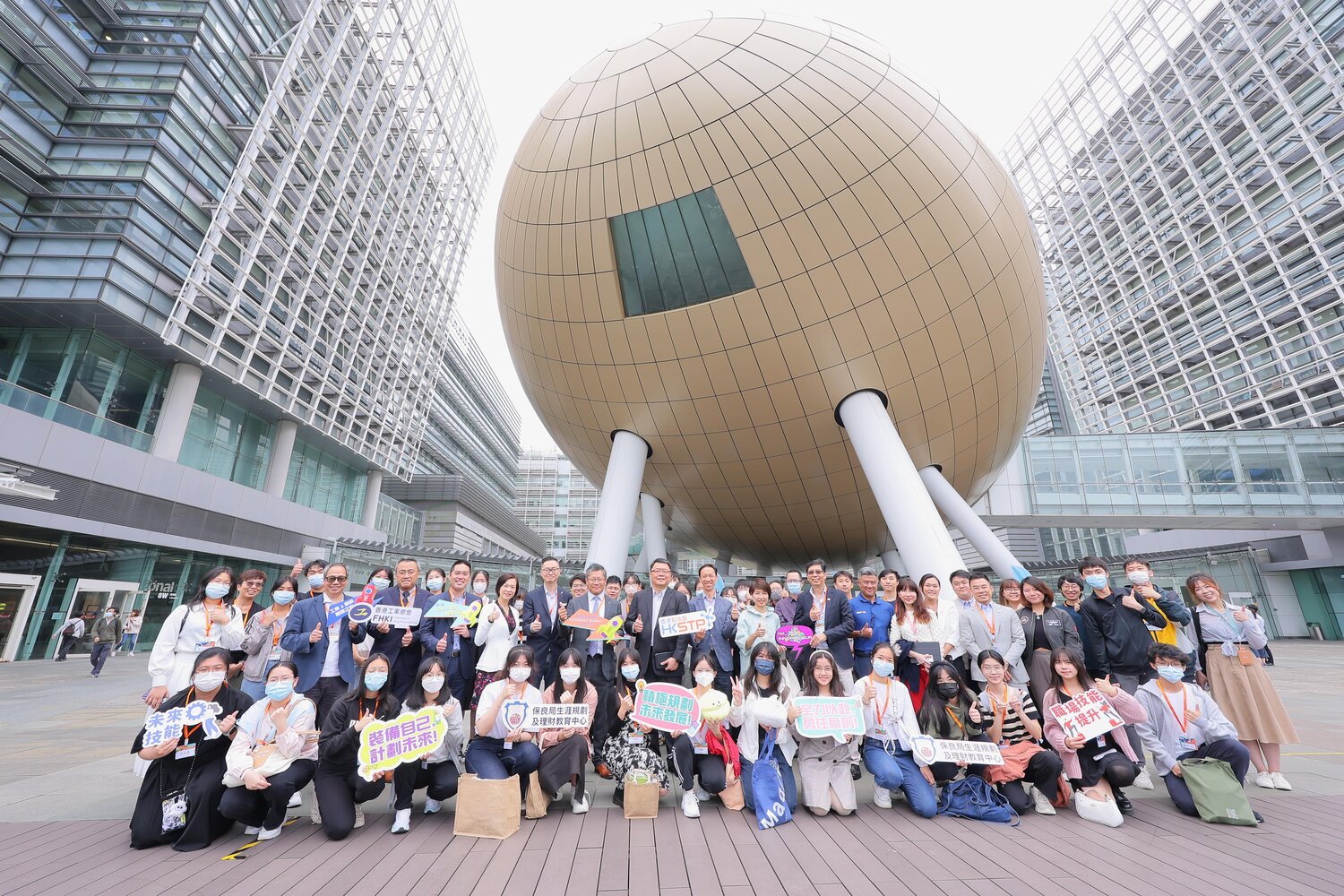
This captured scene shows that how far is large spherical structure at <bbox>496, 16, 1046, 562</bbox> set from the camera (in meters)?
10.6

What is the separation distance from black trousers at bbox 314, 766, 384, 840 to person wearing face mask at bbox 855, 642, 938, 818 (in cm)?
472

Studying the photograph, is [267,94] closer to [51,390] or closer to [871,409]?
[51,390]

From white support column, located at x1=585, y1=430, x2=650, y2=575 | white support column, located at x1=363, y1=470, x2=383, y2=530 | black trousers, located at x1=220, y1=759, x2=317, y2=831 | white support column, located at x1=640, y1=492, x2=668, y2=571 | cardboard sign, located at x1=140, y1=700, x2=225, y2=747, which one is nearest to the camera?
cardboard sign, located at x1=140, y1=700, x2=225, y2=747

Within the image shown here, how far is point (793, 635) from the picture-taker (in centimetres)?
691

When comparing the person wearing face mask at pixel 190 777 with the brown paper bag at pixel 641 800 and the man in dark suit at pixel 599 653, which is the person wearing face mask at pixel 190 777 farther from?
the brown paper bag at pixel 641 800

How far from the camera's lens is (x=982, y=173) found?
11.7m

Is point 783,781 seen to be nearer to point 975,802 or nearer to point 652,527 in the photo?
point 975,802

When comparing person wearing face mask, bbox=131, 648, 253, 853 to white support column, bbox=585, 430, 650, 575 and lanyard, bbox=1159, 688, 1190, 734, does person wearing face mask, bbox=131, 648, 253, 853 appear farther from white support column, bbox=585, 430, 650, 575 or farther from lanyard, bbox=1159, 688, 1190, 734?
lanyard, bbox=1159, 688, 1190, 734

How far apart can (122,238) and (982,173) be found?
92.4 feet

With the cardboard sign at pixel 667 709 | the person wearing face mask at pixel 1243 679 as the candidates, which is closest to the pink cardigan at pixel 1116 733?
the person wearing face mask at pixel 1243 679

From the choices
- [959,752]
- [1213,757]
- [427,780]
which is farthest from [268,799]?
[1213,757]

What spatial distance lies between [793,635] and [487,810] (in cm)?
371

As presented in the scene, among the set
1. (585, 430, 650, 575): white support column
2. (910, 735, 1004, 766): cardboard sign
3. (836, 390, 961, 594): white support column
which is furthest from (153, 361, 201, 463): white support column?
(910, 735, 1004, 766): cardboard sign

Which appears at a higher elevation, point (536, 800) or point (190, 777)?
point (190, 777)
